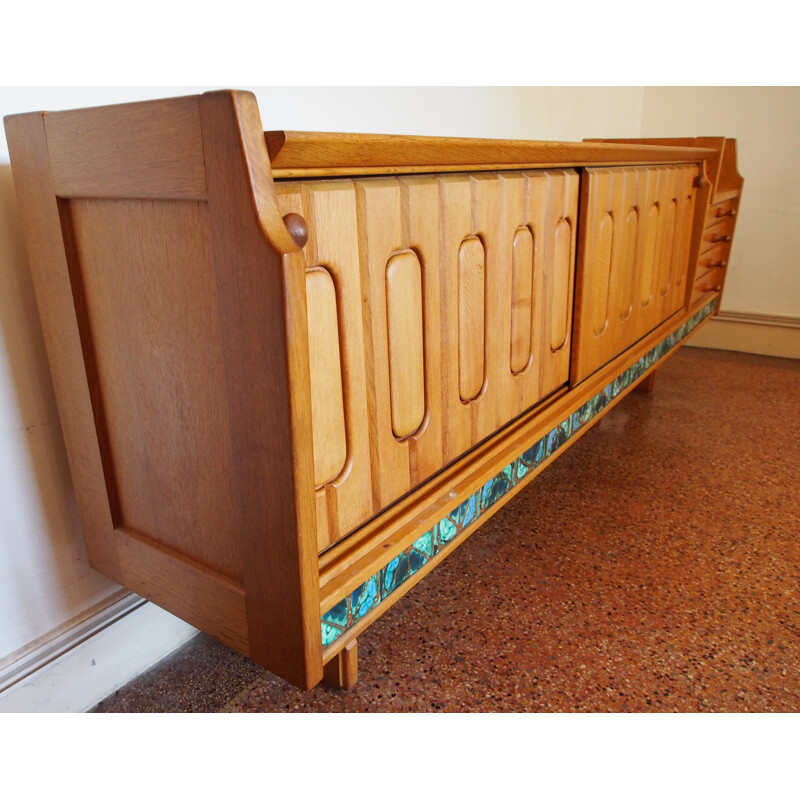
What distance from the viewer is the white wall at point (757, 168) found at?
334cm

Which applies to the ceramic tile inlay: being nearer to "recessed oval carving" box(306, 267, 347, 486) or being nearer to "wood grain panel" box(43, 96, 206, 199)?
"recessed oval carving" box(306, 267, 347, 486)

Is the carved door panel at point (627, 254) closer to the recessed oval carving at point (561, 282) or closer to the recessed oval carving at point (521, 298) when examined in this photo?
the recessed oval carving at point (561, 282)

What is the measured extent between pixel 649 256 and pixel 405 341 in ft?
4.30

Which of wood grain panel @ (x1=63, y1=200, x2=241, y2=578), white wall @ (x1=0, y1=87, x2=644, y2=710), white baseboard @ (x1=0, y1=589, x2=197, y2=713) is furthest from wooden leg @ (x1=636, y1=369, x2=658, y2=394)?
wood grain panel @ (x1=63, y1=200, x2=241, y2=578)

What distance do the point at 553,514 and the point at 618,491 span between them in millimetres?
270

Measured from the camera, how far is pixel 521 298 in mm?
1376

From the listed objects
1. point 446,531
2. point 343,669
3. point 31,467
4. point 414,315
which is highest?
point 414,315

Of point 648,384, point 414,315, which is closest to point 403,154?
point 414,315

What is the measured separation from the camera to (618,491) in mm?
2123

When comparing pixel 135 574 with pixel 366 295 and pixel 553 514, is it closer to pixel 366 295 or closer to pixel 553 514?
pixel 366 295

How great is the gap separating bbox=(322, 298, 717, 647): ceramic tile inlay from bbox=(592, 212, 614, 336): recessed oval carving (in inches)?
7.8

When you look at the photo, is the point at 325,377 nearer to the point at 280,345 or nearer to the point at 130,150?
the point at 280,345

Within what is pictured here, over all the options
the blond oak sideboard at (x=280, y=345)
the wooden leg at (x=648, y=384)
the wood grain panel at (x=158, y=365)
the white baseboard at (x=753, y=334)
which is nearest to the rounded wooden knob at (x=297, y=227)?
the blond oak sideboard at (x=280, y=345)

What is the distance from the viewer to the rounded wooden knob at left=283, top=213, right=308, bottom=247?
2.60ft
